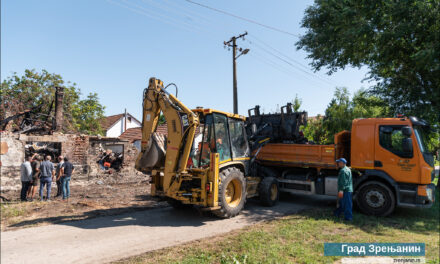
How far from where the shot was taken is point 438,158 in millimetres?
8297

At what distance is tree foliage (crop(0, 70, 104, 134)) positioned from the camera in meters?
15.6

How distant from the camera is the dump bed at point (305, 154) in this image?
8.53 metres

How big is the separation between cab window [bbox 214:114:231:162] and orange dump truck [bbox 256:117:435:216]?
8.72 feet

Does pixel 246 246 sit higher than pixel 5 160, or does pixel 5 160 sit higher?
pixel 5 160

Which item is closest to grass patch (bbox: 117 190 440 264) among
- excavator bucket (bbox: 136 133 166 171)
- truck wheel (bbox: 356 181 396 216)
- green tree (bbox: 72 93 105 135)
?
truck wheel (bbox: 356 181 396 216)

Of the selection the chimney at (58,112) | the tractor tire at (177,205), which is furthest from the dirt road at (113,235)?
the chimney at (58,112)

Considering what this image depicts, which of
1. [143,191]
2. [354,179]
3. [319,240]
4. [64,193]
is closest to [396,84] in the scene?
[354,179]

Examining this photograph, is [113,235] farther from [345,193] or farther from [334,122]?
[334,122]

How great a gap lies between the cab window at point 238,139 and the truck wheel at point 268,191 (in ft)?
3.78

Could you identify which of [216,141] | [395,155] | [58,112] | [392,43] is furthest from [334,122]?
[58,112]

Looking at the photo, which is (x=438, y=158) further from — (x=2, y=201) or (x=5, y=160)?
(x=5, y=160)

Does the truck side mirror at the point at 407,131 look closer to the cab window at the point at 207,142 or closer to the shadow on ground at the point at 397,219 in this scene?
the shadow on ground at the point at 397,219

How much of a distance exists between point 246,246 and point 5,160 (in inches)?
406

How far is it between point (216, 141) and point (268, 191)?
8.65ft
